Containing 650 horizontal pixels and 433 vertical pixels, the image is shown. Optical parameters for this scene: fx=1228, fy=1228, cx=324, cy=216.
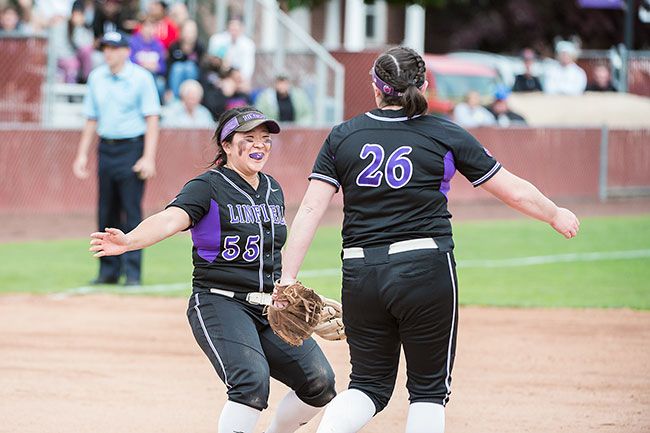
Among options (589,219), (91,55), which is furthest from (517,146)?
(91,55)

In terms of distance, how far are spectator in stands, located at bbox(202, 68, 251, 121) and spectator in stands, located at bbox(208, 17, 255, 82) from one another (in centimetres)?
119

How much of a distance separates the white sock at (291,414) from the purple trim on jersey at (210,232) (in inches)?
30.2

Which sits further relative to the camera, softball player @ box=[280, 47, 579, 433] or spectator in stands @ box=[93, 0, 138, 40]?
spectator in stands @ box=[93, 0, 138, 40]

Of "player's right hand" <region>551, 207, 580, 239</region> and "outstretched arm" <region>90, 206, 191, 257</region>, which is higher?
"player's right hand" <region>551, 207, 580, 239</region>

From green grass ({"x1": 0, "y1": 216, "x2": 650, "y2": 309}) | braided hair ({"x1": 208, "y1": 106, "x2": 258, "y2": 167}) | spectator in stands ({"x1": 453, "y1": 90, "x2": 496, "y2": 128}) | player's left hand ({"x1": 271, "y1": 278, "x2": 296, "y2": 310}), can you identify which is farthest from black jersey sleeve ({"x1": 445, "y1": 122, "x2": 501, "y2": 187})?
spectator in stands ({"x1": 453, "y1": 90, "x2": 496, "y2": 128})

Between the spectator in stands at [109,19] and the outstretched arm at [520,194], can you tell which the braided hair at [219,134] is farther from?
the spectator in stands at [109,19]

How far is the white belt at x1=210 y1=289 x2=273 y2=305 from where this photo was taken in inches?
223

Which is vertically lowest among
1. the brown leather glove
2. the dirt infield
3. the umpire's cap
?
the dirt infield

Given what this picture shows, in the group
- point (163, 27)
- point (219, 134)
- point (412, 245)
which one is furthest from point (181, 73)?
point (412, 245)

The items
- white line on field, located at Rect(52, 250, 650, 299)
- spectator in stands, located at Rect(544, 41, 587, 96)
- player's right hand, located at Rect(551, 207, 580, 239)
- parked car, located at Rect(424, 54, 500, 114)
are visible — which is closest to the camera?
player's right hand, located at Rect(551, 207, 580, 239)

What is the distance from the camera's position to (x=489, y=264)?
14.2 m

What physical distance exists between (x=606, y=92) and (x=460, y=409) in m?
19.3

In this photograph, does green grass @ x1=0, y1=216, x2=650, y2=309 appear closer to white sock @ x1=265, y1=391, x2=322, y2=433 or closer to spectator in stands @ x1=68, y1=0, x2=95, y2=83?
spectator in stands @ x1=68, y1=0, x2=95, y2=83

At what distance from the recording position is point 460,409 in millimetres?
7277
